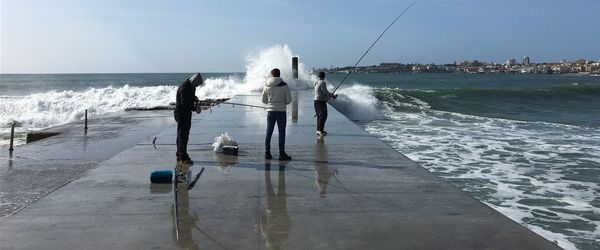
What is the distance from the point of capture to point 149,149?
25.6 feet

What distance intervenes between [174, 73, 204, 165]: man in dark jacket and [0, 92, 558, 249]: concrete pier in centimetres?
22

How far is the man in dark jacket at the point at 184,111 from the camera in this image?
655 centimetres

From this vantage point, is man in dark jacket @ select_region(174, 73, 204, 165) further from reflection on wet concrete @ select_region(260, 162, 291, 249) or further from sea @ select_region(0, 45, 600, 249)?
sea @ select_region(0, 45, 600, 249)

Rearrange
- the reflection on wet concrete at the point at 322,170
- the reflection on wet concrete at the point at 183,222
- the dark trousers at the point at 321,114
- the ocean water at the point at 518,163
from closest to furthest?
1. the reflection on wet concrete at the point at 183,222
2. the reflection on wet concrete at the point at 322,170
3. the ocean water at the point at 518,163
4. the dark trousers at the point at 321,114

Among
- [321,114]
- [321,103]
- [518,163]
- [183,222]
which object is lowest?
[518,163]

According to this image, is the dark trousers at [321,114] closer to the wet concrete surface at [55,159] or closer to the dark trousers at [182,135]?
the dark trousers at [182,135]

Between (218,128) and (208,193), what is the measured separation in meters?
5.32

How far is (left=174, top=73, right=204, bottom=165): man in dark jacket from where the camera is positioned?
258 inches

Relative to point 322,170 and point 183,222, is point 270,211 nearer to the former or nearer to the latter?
point 183,222

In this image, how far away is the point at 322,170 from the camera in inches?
242

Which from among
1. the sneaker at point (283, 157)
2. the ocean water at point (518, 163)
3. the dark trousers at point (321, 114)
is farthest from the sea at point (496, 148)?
the sneaker at point (283, 157)

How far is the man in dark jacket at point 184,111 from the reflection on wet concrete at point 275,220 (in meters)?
1.64

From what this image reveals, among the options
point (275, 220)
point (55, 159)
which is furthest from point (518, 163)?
point (55, 159)

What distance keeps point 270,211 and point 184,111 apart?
8.92 ft
